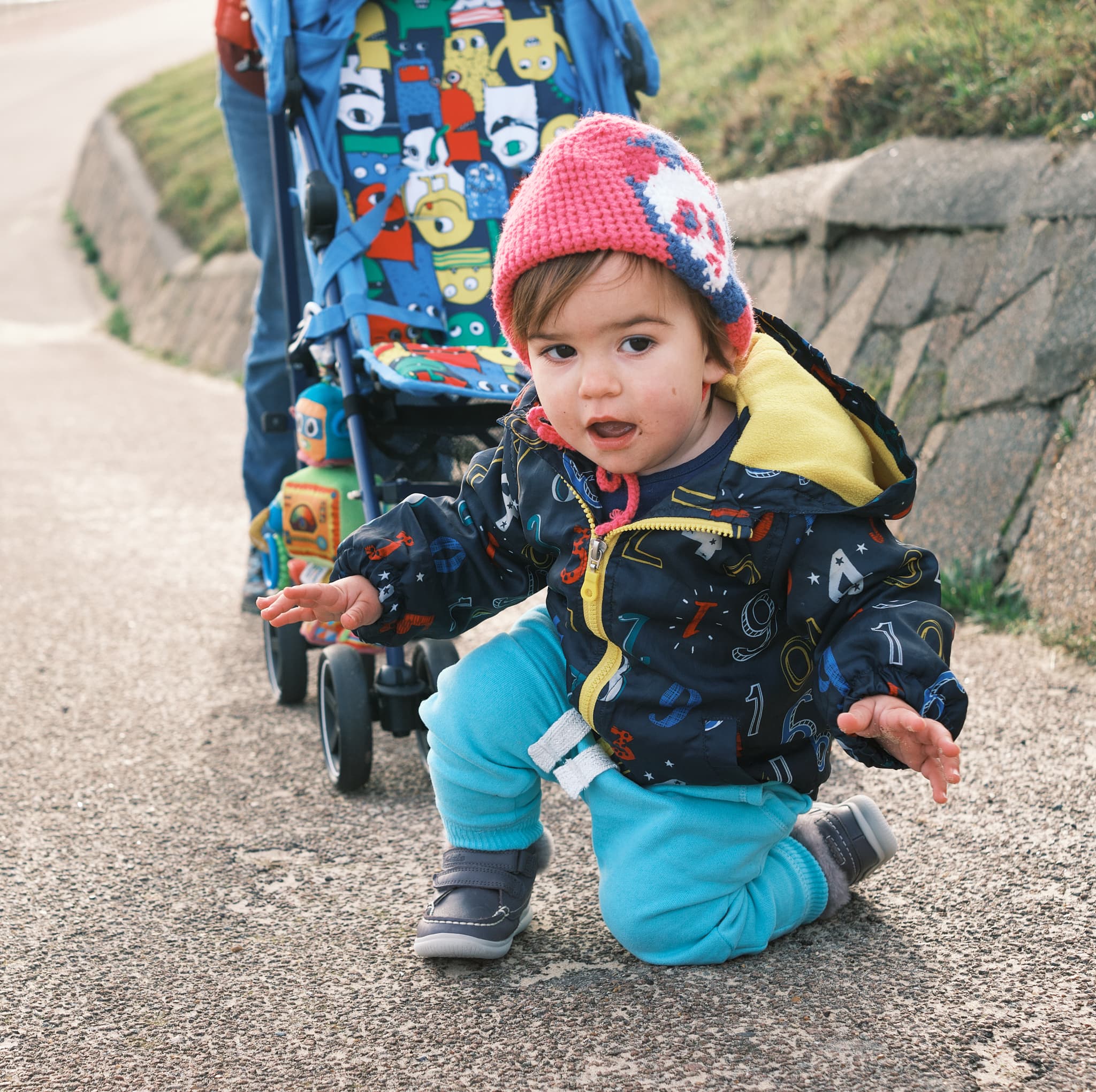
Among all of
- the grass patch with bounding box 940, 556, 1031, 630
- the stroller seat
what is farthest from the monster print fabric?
the grass patch with bounding box 940, 556, 1031, 630

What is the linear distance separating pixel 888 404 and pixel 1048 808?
188 cm

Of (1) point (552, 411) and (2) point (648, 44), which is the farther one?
(2) point (648, 44)

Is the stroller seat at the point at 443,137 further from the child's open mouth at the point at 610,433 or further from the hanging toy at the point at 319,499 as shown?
the child's open mouth at the point at 610,433

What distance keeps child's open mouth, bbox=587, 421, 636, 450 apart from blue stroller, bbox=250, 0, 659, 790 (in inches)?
29.1

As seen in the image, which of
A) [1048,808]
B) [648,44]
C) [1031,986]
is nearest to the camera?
[1031,986]

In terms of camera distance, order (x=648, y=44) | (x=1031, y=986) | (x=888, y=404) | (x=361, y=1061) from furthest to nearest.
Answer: (x=888, y=404) < (x=648, y=44) < (x=1031, y=986) < (x=361, y=1061)

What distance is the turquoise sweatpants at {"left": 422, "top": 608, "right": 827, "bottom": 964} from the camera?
1.84 m

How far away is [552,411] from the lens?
177 centimetres

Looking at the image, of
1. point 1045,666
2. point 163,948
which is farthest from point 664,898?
point 1045,666

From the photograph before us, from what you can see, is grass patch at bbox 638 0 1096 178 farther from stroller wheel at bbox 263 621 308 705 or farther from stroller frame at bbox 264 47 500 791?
stroller wheel at bbox 263 621 308 705

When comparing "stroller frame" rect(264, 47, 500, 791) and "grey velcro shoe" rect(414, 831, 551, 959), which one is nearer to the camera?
"grey velcro shoe" rect(414, 831, 551, 959)

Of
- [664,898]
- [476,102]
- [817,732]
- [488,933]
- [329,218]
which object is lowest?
[488,933]

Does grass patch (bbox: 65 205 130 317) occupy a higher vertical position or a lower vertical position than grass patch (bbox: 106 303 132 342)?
lower

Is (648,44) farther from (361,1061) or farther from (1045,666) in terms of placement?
(361,1061)
